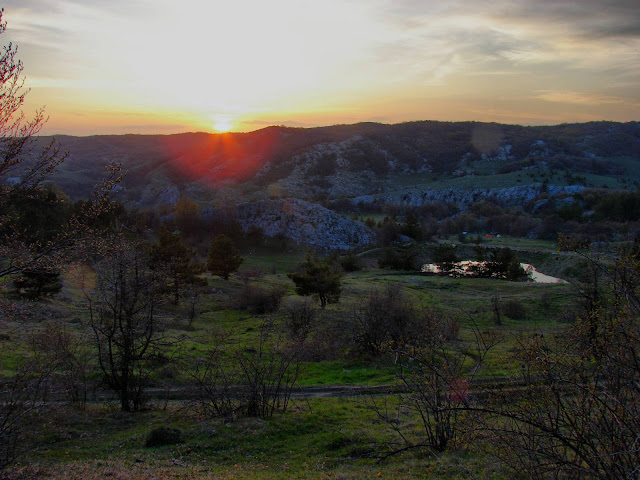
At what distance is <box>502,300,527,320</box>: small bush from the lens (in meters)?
36.1

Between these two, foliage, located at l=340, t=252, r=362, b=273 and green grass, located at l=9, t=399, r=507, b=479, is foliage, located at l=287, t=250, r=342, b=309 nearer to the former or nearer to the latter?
green grass, located at l=9, t=399, r=507, b=479

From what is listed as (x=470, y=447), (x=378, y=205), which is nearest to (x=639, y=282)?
(x=470, y=447)

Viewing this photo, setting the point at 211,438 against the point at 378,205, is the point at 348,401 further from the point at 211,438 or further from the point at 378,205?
the point at 378,205

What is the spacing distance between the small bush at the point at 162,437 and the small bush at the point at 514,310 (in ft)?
102

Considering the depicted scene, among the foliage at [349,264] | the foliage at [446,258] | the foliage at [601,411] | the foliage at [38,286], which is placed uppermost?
the foliage at [601,411]

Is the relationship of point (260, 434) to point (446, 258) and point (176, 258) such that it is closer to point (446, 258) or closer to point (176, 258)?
point (176, 258)

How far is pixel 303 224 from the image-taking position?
281 ft

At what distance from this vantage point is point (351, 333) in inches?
1013

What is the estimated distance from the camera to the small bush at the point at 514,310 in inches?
1421

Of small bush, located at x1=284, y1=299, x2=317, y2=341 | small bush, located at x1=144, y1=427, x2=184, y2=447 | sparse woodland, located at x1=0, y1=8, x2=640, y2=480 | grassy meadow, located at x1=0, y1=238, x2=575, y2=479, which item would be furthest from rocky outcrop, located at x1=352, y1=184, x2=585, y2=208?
small bush, located at x1=144, y1=427, x2=184, y2=447

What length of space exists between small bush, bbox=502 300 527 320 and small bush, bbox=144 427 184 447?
31194mm

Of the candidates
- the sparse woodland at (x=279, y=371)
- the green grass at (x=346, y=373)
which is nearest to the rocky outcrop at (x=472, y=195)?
the sparse woodland at (x=279, y=371)

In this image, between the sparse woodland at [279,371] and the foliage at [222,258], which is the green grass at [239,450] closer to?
the sparse woodland at [279,371]

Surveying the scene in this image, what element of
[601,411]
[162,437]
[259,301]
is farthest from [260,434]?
[259,301]
